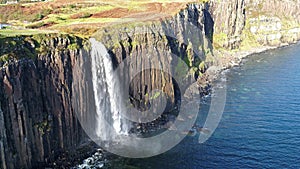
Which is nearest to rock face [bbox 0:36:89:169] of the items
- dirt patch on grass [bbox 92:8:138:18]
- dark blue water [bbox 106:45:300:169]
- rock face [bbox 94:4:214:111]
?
dark blue water [bbox 106:45:300:169]

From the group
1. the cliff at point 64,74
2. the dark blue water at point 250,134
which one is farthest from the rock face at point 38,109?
the dark blue water at point 250,134

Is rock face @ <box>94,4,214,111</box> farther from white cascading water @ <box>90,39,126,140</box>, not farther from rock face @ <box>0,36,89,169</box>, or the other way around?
rock face @ <box>0,36,89,169</box>

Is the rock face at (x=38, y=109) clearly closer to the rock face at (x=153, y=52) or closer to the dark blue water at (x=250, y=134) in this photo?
the dark blue water at (x=250, y=134)

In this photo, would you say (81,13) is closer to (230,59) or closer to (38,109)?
(38,109)

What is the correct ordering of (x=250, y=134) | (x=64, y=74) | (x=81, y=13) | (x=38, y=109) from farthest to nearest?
1. (x=81, y=13)
2. (x=250, y=134)
3. (x=64, y=74)
4. (x=38, y=109)

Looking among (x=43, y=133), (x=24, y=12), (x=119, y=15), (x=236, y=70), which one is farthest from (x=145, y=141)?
(x=236, y=70)

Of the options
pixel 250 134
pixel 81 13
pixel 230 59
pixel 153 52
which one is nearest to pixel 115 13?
pixel 81 13
